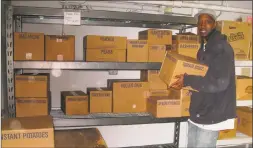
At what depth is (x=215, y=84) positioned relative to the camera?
159cm

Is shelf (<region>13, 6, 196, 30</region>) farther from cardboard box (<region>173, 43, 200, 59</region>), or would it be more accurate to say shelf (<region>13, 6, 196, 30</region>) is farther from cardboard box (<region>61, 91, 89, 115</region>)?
cardboard box (<region>61, 91, 89, 115</region>)

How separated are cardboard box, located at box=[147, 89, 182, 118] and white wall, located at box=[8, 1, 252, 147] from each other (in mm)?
647

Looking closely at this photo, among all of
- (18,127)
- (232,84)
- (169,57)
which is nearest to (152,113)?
(169,57)

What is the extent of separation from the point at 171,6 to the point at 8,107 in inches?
71.0

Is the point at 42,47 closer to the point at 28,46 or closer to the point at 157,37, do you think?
the point at 28,46

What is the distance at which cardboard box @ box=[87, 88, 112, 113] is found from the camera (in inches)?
80.7

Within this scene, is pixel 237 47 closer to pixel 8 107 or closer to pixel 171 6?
pixel 171 6

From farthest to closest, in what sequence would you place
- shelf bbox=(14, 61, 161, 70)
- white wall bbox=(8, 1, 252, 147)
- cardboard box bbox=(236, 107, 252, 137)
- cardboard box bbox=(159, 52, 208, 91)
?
cardboard box bbox=(236, 107, 252, 137) → white wall bbox=(8, 1, 252, 147) → shelf bbox=(14, 61, 161, 70) → cardboard box bbox=(159, 52, 208, 91)

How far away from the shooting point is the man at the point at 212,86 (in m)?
1.60

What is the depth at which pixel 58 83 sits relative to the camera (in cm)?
243

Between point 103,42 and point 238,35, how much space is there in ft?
4.56

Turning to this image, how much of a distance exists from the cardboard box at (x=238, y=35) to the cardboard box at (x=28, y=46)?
5.49 ft

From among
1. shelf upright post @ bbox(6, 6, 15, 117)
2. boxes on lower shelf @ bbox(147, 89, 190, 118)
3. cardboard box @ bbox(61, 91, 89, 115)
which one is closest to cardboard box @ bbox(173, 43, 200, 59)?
boxes on lower shelf @ bbox(147, 89, 190, 118)

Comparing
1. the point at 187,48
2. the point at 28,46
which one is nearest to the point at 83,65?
the point at 28,46
